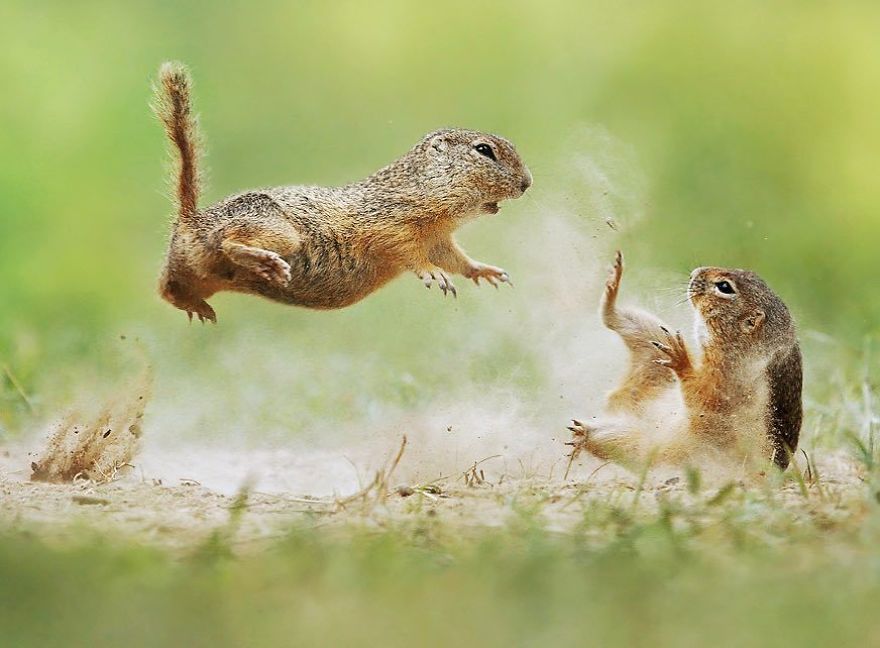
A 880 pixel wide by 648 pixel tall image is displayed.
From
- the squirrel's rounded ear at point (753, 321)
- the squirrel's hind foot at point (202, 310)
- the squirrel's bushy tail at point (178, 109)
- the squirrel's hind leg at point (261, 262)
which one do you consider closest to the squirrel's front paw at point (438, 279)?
the squirrel's hind leg at point (261, 262)

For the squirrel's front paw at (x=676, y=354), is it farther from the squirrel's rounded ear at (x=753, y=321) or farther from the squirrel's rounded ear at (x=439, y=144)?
the squirrel's rounded ear at (x=439, y=144)

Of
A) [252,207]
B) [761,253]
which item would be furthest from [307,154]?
[252,207]

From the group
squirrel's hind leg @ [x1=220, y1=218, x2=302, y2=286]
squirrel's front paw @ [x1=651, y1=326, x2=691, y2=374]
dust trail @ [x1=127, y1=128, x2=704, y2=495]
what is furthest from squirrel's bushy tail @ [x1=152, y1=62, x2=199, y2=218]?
squirrel's front paw @ [x1=651, y1=326, x2=691, y2=374]

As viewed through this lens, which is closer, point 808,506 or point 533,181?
point 808,506

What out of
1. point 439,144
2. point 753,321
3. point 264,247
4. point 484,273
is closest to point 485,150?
point 439,144

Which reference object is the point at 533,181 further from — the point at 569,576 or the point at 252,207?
the point at 569,576

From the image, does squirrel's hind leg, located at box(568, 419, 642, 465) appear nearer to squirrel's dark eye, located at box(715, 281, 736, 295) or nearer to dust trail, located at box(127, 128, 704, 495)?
dust trail, located at box(127, 128, 704, 495)

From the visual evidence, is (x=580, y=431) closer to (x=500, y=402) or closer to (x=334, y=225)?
(x=500, y=402)
